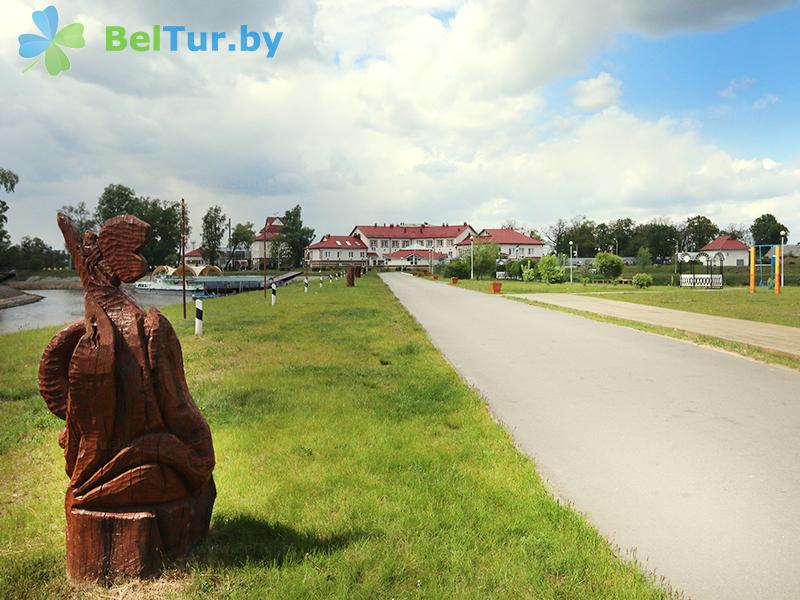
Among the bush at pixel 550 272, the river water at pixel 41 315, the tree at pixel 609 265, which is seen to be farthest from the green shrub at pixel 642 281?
the river water at pixel 41 315

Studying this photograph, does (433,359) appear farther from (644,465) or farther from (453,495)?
(453,495)

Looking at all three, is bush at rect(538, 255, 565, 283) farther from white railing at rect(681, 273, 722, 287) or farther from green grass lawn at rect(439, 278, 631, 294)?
white railing at rect(681, 273, 722, 287)

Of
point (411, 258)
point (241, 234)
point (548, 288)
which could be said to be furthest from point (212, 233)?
point (548, 288)

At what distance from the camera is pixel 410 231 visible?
127 metres

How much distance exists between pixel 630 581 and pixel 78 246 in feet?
10.2

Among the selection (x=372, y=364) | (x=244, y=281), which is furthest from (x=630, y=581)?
(x=244, y=281)

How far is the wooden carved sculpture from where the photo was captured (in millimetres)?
2701

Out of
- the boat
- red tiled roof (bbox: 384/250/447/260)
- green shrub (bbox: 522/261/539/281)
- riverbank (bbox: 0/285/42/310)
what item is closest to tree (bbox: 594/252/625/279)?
green shrub (bbox: 522/261/539/281)

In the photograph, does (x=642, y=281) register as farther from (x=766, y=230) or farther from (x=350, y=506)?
(x=766, y=230)

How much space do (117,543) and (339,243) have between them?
11268 centimetres

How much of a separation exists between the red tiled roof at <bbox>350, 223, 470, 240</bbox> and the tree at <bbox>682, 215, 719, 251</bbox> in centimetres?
4121

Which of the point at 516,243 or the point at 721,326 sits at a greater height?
the point at 516,243

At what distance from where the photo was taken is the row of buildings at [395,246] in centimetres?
10788

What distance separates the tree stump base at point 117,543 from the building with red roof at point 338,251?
10702 cm
